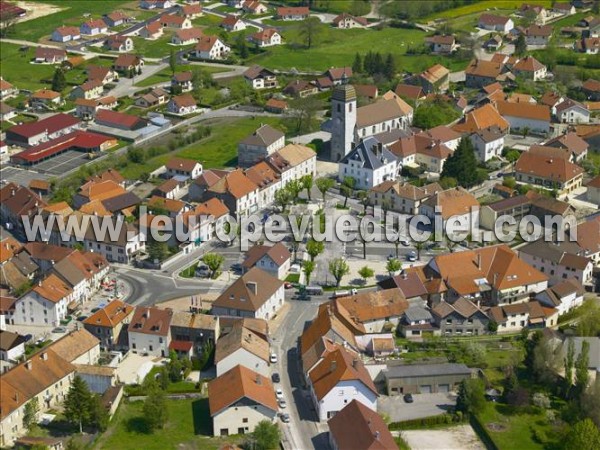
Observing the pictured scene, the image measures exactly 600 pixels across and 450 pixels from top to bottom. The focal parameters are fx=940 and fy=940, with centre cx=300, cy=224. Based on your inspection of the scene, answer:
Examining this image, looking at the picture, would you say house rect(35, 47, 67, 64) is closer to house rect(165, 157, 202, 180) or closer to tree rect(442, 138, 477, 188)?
house rect(165, 157, 202, 180)

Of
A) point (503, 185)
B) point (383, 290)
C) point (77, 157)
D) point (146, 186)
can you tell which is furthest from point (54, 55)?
point (383, 290)

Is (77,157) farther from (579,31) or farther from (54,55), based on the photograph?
(579,31)

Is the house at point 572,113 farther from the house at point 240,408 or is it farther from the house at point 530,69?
the house at point 240,408

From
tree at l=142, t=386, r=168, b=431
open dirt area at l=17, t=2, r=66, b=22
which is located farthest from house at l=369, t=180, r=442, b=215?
open dirt area at l=17, t=2, r=66, b=22

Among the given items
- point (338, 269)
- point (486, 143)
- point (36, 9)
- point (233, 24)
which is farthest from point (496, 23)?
point (338, 269)

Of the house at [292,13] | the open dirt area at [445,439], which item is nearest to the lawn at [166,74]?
the house at [292,13]

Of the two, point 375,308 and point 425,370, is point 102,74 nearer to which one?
point 375,308
